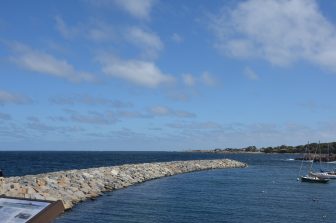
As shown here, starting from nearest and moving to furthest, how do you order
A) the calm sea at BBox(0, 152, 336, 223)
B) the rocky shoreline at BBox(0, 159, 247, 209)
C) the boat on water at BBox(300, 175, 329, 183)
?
the calm sea at BBox(0, 152, 336, 223)
the rocky shoreline at BBox(0, 159, 247, 209)
the boat on water at BBox(300, 175, 329, 183)

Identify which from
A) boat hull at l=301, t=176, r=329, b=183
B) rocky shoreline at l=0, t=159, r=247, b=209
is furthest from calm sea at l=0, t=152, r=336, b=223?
boat hull at l=301, t=176, r=329, b=183

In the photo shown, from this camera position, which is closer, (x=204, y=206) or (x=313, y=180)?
(x=204, y=206)

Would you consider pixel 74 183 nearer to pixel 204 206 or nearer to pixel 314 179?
pixel 204 206

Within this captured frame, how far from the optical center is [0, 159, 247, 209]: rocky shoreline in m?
33.2

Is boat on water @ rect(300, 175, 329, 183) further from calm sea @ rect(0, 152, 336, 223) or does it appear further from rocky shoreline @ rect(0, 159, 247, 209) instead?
rocky shoreline @ rect(0, 159, 247, 209)

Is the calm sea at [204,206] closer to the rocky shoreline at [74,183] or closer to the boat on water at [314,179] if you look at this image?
the rocky shoreline at [74,183]

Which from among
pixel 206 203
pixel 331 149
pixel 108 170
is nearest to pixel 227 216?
pixel 206 203

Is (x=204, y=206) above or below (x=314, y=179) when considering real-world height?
below

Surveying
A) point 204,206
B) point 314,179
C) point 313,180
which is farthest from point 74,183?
point 314,179

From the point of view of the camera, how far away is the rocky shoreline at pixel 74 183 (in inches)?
1308

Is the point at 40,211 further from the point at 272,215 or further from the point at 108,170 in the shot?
the point at 108,170

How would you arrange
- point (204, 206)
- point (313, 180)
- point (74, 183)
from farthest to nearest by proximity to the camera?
1. point (313, 180)
2. point (74, 183)
3. point (204, 206)

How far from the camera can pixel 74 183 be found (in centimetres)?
4091

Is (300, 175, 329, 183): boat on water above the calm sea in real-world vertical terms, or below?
above
